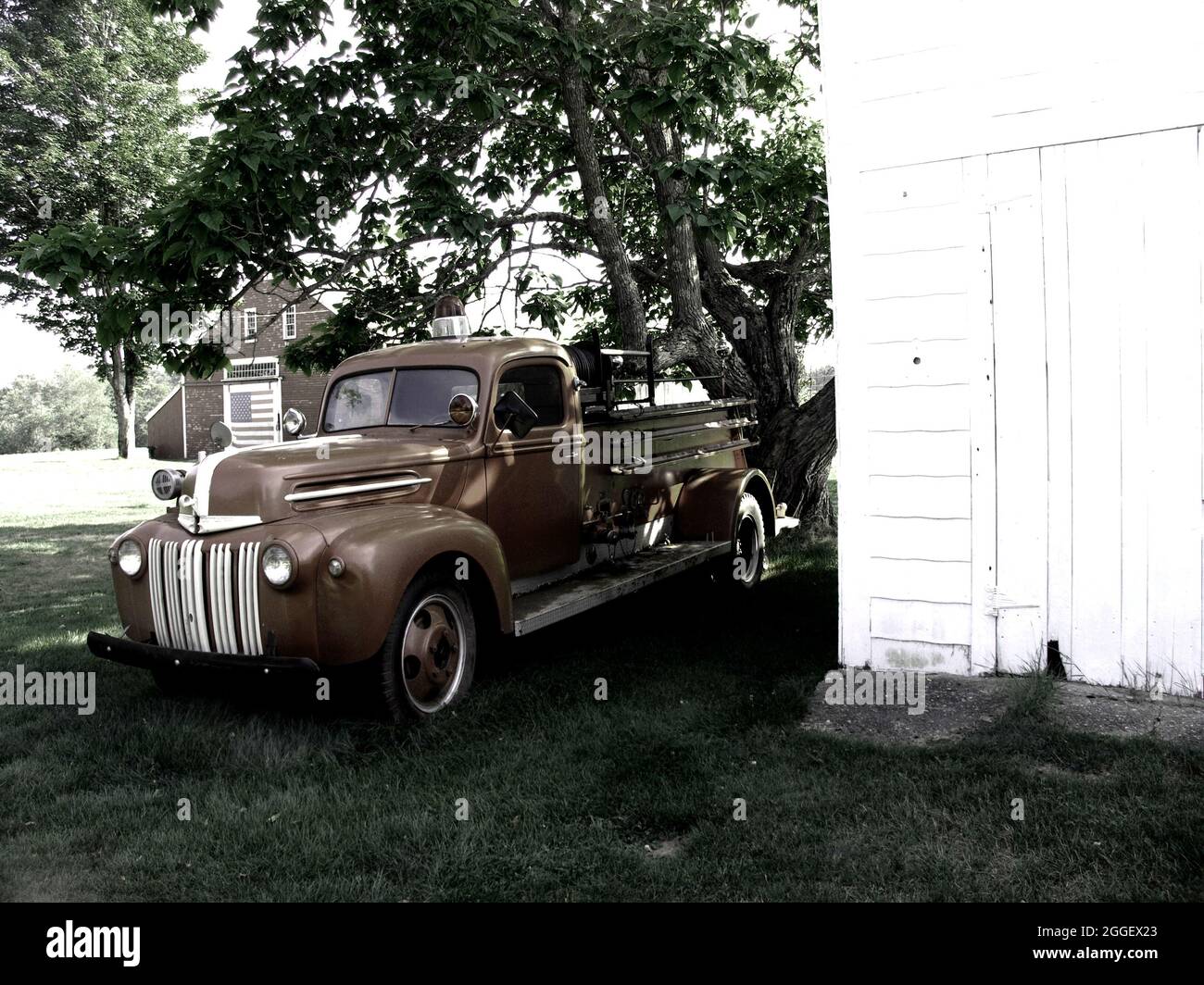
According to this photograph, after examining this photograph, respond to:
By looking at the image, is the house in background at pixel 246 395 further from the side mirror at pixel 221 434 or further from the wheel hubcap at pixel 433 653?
the wheel hubcap at pixel 433 653

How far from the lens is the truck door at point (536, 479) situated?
585 cm

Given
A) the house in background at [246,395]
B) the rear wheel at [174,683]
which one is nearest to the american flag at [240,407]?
the house in background at [246,395]

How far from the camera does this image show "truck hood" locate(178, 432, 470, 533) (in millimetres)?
4785

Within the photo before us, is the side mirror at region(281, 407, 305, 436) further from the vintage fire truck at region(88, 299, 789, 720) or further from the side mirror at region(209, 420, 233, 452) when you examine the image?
the side mirror at region(209, 420, 233, 452)

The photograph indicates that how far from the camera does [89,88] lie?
27828 millimetres

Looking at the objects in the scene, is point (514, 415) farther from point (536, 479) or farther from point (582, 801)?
point (582, 801)

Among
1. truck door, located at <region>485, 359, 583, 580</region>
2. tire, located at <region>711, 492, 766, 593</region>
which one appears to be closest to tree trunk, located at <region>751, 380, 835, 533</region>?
tire, located at <region>711, 492, 766, 593</region>

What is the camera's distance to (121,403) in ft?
94.4

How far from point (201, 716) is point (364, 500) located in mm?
1382

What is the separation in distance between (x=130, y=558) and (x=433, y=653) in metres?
1.62

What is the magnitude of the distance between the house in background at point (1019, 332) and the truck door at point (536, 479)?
180cm

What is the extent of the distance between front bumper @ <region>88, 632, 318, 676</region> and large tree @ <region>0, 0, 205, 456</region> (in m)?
22.3
